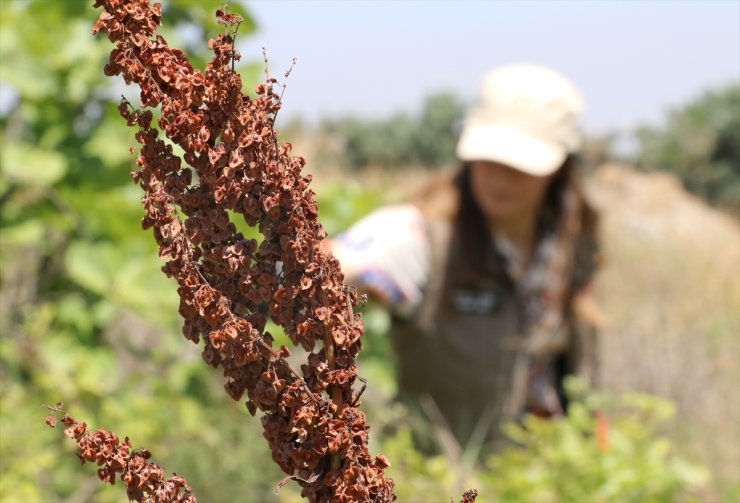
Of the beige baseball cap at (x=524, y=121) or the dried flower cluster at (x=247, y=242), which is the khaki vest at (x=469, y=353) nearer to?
the beige baseball cap at (x=524, y=121)

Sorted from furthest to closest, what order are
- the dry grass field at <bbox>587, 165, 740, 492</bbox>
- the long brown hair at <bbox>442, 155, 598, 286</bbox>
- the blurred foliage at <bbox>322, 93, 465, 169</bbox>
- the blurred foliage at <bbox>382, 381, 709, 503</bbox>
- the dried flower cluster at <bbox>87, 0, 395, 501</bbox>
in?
the blurred foliage at <bbox>322, 93, 465, 169</bbox>, the dry grass field at <bbox>587, 165, 740, 492</bbox>, the long brown hair at <bbox>442, 155, 598, 286</bbox>, the blurred foliage at <bbox>382, 381, 709, 503</bbox>, the dried flower cluster at <bbox>87, 0, 395, 501</bbox>

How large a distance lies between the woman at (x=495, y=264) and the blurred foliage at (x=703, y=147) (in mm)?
16562

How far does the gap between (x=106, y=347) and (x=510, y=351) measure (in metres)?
1.41

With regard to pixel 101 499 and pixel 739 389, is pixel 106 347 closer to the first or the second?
pixel 101 499

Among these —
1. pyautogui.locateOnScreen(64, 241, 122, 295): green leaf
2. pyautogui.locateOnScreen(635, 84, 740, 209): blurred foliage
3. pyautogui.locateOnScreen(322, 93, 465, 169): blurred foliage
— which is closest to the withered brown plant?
pyautogui.locateOnScreen(64, 241, 122, 295): green leaf

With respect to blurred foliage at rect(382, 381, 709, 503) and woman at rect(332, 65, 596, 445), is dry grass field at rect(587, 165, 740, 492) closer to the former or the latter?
woman at rect(332, 65, 596, 445)

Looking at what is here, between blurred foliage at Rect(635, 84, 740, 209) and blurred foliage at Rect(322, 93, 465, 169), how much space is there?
4.22 meters

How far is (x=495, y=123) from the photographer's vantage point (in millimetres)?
3436

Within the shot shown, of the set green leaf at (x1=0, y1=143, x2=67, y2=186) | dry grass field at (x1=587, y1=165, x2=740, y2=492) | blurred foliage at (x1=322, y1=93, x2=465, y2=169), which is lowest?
green leaf at (x1=0, y1=143, x2=67, y2=186)

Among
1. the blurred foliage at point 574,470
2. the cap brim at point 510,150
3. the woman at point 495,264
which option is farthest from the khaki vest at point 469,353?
the blurred foliage at point 574,470

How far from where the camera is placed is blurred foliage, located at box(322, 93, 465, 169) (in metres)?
23.0

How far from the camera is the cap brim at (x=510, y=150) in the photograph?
3.29 meters

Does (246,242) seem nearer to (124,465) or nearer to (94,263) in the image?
(124,465)

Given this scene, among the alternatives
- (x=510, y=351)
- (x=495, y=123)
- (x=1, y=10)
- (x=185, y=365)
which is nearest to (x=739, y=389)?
(x=510, y=351)
